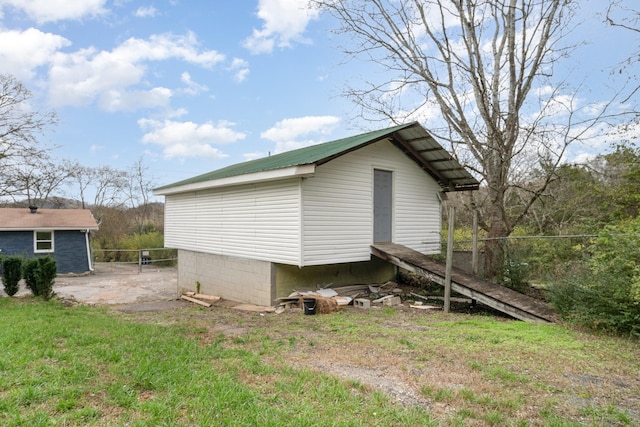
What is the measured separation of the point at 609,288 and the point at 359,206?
5.45m

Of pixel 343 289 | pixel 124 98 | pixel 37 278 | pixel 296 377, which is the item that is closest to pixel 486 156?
pixel 343 289

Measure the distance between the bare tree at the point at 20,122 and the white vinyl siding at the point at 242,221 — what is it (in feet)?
31.0

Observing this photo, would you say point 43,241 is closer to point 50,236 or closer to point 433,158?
point 50,236

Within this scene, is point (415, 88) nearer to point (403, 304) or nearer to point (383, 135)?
point (383, 135)

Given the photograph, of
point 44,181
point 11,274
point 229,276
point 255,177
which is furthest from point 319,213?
point 44,181

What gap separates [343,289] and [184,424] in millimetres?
7729

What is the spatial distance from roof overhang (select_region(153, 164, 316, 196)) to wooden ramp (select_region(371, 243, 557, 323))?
3187 millimetres

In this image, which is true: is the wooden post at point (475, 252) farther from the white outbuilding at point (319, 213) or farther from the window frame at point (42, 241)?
the window frame at point (42, 241)

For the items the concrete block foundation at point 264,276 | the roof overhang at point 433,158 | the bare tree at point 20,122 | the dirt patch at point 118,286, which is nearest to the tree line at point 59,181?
the bare tree at point 20,122

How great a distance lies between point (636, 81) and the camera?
742cm

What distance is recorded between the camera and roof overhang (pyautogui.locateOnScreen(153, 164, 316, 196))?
8.05 meters

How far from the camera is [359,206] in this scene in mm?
9766

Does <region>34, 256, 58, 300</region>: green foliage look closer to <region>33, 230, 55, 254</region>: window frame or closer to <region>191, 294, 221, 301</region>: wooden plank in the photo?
<region>191, 294, 221, 301</region>: wooden plank

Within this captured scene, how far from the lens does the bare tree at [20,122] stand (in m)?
17.8
